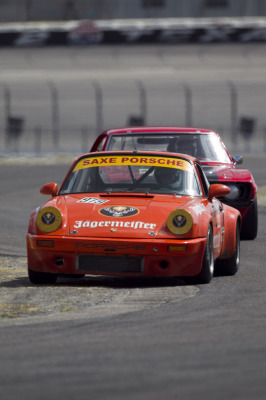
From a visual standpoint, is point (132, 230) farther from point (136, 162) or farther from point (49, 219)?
point (136, 162)

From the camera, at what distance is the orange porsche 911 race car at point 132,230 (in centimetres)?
856

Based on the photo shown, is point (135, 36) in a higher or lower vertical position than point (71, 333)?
lower

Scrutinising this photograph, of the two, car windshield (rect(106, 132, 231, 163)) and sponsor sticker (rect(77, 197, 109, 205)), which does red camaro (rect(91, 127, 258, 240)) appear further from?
sponsor sticker (rect(77, 197, 109, 205))

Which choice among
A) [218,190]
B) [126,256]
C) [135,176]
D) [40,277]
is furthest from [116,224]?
[218,190]

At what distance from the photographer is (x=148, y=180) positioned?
31.9 ft

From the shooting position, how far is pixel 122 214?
29.1 ft

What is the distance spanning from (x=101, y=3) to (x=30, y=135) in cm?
1869

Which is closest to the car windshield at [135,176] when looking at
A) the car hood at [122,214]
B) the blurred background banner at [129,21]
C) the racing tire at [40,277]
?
the car hood at [122,214]

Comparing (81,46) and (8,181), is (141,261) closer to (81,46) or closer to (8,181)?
(8,181)

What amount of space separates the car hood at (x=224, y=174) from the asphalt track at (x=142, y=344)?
11.5 feet

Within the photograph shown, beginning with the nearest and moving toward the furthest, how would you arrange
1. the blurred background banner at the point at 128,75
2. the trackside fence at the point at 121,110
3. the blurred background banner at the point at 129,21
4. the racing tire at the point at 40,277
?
the racing tire at the point at 40,277 < the trackside fence at the point at 121,110 < the blurred background banner at the point at 128,75 < the blurred background banner at the point at 129,21

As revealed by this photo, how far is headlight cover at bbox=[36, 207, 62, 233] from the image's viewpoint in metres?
8.77

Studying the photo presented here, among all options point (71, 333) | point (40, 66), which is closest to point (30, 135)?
point (40, 66)

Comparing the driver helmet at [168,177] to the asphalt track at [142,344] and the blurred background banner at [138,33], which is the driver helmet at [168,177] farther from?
the blurred background banner at [138,33]
